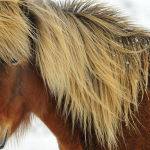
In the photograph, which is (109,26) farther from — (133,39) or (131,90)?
(131,90)

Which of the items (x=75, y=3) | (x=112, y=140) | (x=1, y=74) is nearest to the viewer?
(x=1, y=74)

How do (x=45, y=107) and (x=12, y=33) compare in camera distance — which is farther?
(x=45, y=107)

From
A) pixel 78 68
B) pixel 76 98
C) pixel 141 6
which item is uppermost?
pixel 78 68

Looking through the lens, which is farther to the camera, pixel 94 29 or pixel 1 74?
pixel 94 29

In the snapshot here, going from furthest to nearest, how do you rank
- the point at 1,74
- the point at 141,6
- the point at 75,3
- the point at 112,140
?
the point at 141,6, the point at 75,3, the point at 112,140, the point at 1,74

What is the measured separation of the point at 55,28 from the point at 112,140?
608 millimetres

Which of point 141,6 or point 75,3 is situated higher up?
point 75,3

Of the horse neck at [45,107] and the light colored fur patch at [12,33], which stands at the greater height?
the light colored fur patch at [12,33]

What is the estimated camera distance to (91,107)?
2016 millimetres

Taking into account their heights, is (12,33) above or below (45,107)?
above

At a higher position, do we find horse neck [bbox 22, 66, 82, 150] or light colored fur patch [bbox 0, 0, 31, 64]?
light colored fur patch [bbox 0, 0, 31, 64]

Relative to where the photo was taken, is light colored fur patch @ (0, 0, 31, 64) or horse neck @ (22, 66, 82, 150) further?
horse neck @ (22, 66, 82, 150)

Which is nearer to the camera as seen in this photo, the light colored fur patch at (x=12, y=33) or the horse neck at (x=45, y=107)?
the light colored fur patch at (x=12, y=33)

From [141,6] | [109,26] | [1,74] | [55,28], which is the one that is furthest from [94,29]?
[141,6]
